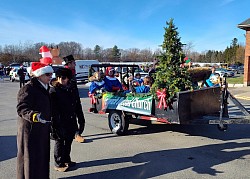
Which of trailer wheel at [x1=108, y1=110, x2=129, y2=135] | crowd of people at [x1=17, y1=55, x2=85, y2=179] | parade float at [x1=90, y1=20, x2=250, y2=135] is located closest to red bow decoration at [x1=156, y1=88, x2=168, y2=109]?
parade float at [x1=90, y1=20, x2=250, y2=135]

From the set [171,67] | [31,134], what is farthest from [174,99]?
[31,134]

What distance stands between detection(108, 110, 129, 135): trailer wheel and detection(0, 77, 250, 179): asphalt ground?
0.18m

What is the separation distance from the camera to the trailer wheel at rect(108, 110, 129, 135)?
255 inches

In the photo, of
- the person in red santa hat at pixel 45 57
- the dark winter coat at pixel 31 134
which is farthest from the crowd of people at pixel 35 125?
the person in red santa hat at pixel 45 57

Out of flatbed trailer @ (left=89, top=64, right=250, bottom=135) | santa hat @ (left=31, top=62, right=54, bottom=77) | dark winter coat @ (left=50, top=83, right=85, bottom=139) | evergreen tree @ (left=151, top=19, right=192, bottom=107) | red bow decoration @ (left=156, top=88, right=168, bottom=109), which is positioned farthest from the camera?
evergreen tree @ (left=151, top=19, right=192, bottom=107)

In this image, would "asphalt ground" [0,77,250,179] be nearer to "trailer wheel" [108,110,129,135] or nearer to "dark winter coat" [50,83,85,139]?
"trailer wheel" [108,110,129,135]

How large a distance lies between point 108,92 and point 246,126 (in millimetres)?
4052

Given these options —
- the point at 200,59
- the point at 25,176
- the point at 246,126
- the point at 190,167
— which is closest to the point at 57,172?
the point at 25,176

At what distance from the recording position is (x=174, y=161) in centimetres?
476

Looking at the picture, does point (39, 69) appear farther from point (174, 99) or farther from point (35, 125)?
point (174, 99)

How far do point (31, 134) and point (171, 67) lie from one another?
3.53 meters

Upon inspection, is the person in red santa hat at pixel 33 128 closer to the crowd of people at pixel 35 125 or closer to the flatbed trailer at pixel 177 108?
the crowd of people at pixel 35 125

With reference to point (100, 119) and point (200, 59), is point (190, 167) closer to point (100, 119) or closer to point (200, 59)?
point (100, 119)

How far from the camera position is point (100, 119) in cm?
875
